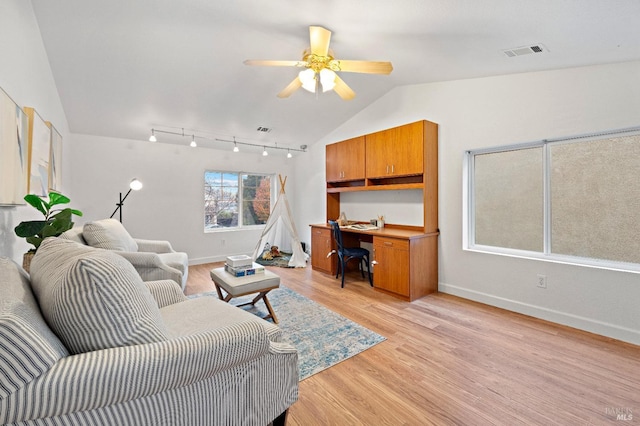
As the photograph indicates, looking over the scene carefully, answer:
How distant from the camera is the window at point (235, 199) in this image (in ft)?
18.5

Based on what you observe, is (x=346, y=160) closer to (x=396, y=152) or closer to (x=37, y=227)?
(x=396, y=152)

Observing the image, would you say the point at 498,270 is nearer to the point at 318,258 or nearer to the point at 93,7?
the point at 318,258

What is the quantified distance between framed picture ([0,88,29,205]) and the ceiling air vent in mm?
3866

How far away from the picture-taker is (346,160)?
15.5 feet

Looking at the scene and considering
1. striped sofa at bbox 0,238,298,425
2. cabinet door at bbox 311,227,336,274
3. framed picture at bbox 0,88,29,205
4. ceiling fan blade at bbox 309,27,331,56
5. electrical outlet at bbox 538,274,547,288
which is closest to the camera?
striped sofa at bbox 0,238,298,425

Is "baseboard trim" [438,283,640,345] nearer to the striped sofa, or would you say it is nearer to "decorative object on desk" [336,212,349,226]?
"decorative object on desk" [336,212,349,226]

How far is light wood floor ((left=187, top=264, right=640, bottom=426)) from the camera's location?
1640 mm

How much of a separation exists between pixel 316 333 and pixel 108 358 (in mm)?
1936

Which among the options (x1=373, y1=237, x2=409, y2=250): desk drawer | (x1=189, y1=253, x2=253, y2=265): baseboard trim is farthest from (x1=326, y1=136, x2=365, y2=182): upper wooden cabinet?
(x1=189, y1=253, x2=253, y2=265): baseboard trim

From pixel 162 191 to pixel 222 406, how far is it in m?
4.68

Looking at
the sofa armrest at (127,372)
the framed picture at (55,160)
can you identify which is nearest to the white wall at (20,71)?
the framed picture at (55,160)

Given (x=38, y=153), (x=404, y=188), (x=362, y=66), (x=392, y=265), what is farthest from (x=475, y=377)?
(x=38, y=153)

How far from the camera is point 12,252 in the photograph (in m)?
2.11

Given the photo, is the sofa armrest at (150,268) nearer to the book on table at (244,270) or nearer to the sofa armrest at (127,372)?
the book on table at (244,270)
